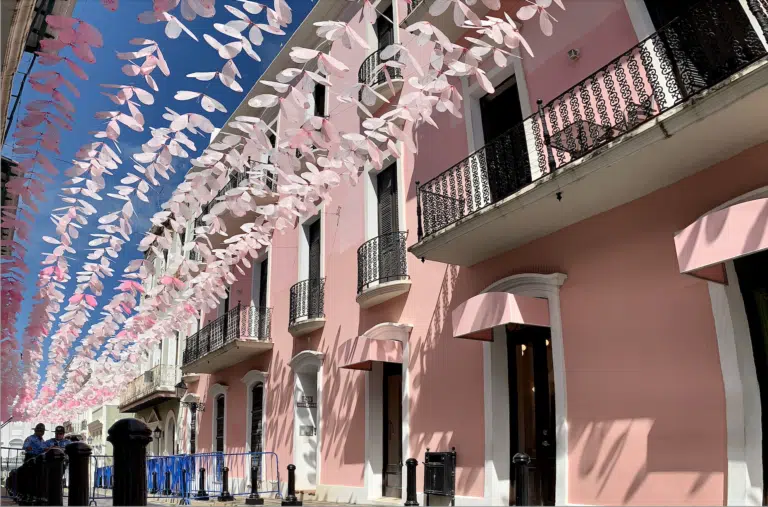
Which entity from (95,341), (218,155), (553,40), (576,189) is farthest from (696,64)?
(95,341)

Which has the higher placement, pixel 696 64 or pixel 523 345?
pixel 696 64

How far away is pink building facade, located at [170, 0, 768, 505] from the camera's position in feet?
19.0

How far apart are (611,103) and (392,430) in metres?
6.66

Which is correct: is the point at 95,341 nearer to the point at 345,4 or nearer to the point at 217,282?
the point at 217,282

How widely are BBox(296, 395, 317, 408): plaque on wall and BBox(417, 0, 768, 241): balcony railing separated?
6.18 metres

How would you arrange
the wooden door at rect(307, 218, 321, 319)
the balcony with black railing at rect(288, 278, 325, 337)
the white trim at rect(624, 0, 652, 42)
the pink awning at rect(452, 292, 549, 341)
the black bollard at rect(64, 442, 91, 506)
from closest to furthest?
the black bollard at rect(64, 442, 91, 506)
the white trim at rect(624, 0, 652, 42)
the pink awning at rect(452, 292, 549, 341)
the balcony with black railing at rect(288, 278, 325, 337)
the wooden door at rect(307, 218, 321, 319)

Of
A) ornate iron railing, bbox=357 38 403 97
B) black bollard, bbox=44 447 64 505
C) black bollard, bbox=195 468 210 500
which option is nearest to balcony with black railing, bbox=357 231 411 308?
ornate iron railing, bbox=357 38 403 97

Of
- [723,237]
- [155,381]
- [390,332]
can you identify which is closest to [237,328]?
[390,332]

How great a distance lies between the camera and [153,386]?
24.6 metres

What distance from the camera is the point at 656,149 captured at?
600 cm

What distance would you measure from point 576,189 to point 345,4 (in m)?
8.63

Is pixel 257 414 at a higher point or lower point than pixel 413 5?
lower

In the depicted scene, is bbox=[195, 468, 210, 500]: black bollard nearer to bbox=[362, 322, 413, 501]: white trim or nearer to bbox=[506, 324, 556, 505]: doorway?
bbox=[362, 322, 413, 501]: white trim

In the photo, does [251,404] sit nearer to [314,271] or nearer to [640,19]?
[314,271]
